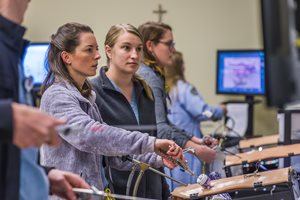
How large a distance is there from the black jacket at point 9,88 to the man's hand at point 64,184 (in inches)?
7.1

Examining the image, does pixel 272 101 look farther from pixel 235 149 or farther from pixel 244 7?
pixel 244 7

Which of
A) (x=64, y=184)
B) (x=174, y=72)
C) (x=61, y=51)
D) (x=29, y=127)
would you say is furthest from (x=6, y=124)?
(x=174, y=72)

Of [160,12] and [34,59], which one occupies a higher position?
[160,12]

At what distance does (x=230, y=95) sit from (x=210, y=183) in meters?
3.43

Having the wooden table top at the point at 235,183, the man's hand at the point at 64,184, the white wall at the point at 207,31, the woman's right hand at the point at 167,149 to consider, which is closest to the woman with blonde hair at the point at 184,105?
the white wall at the point at 207,31

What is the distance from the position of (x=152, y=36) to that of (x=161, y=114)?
0.46 metres

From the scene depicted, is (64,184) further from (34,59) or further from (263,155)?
(34,59)

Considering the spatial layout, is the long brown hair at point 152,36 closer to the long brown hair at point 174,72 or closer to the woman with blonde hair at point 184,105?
the woman with blonde hair at point 184,105

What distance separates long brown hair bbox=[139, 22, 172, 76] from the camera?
3000 mm

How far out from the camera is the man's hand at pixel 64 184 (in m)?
1.52

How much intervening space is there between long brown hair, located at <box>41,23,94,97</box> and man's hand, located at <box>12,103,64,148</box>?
917mm

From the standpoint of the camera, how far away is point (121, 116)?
2.46 meters

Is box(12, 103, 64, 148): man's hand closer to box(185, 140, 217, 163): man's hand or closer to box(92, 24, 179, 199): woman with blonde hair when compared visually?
box(92, 24, 179, 199): woman with blonde hair

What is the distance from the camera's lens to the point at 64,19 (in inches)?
185
